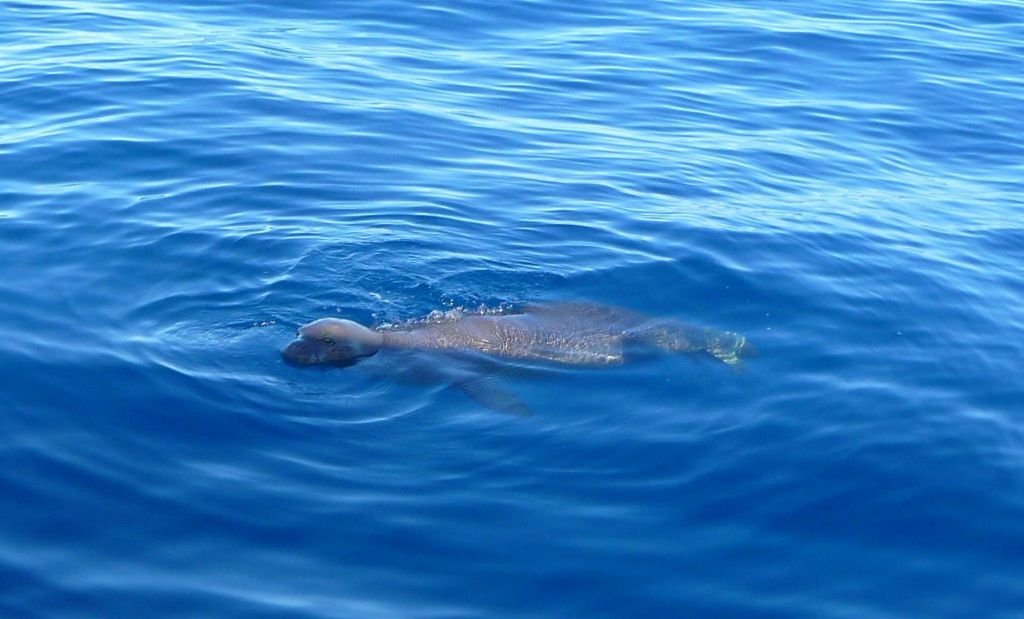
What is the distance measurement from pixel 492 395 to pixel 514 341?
1.04m

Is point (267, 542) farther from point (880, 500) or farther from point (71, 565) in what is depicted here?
point (880, 500)

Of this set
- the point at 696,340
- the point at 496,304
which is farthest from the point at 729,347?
the point at 496,304

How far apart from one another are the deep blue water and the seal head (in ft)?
0.57

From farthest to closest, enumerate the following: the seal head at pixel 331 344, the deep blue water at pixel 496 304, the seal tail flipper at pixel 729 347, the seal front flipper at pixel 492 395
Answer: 1. the seal tail flipper at pixel 729 347
2. the seal head at pixel 331 344
3. the seal front flipper at pixel 492 395
4. the deep blue water at pixel 496 304

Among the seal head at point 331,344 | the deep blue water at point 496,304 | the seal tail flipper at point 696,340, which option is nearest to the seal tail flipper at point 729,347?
the seal tail flipper at point 696,340

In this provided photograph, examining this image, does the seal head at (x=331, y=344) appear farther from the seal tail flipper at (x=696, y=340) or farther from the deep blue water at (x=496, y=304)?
the seal tail flipper at (x=696, y=340)

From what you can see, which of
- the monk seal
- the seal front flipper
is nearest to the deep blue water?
the seal front flipper

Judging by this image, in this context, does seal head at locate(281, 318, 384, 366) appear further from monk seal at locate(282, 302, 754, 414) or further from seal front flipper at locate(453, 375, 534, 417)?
seal front flipper at locate(453, 375, 534, 417)

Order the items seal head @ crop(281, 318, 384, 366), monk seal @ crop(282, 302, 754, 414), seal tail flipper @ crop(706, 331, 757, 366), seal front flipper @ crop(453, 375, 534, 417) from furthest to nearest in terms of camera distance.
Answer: seal tail flipper @ crop(706, 331, 757, 366) → monk seal @ crop(282, 302, 754, 414) → seal head @ crop(281, 318, 384, 366) → seal front flipper @ crop(453, 375, 534, 417)

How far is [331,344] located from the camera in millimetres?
10086

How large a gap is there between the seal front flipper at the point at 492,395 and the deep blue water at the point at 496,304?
135 mm

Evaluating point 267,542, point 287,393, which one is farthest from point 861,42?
point 267,542

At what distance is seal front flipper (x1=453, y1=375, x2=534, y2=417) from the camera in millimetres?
9398

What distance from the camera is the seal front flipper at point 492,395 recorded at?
9398 mm
